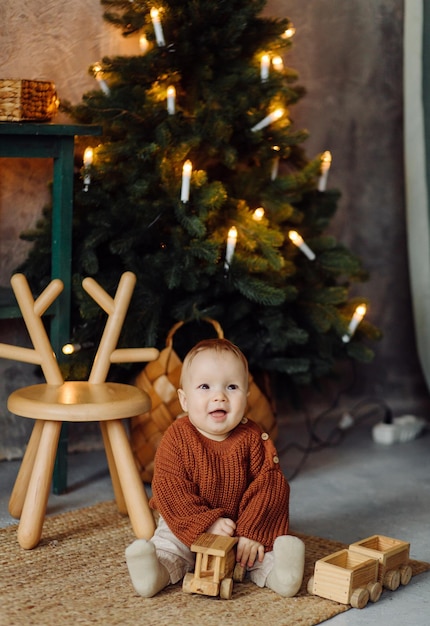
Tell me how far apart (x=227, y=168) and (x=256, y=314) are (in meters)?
0.37

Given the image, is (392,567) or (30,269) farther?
(30,269)

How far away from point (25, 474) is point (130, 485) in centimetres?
24

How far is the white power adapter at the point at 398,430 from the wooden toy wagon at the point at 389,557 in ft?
3.34

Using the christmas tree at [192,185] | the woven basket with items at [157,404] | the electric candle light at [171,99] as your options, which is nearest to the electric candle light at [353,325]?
the christmas tree at [192,185]

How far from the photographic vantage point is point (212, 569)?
1.62 metres

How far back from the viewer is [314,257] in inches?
96.1

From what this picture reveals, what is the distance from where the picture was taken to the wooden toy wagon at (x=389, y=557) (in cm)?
166

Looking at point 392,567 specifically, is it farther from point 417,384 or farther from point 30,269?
point 417,384

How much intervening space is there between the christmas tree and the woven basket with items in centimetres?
5

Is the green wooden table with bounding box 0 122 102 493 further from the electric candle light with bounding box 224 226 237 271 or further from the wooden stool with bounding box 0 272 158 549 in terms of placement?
the electric candle light with bounding box 224 226 237 271

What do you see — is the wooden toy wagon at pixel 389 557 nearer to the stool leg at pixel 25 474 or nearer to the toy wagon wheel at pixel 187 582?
the toy wagon wheel at pixel 187 582

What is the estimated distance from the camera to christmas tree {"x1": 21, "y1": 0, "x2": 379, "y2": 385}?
2.22 m

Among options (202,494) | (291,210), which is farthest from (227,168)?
(202,494)

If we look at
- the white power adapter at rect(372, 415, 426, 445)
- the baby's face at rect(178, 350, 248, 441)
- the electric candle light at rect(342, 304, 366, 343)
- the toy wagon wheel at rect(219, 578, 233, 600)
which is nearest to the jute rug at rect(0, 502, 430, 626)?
the toy wagon wheel at rect(219, 578, 233, 600)
